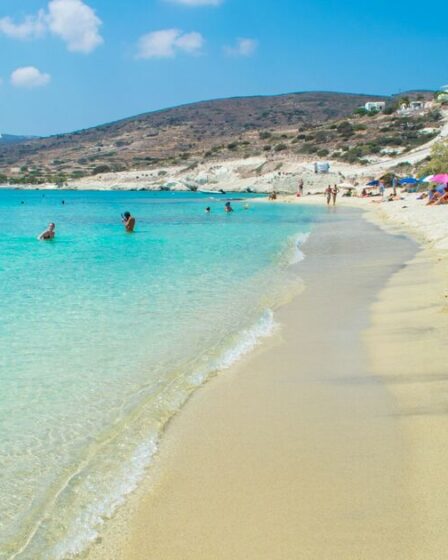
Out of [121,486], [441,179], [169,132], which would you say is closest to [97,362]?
[121,486]

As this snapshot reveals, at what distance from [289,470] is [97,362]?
3.79 m

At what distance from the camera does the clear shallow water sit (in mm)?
4301

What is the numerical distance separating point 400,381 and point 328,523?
289 centimetres

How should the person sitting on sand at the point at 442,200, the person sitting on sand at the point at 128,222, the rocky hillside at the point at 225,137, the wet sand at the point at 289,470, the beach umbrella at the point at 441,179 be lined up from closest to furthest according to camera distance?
1. the wet sand at the point at 289,470
2. the person sitting on sand at the point at 128,222
3. the person sitting on sand at the point at 442,200
4. the beach umbrella at the point at 441,179
5. the rocky hillside at the point at 225,137

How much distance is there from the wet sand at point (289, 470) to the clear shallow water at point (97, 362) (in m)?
0.31

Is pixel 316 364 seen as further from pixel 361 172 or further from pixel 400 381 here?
pixel 361 172

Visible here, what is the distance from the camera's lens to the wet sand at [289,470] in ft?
11.8

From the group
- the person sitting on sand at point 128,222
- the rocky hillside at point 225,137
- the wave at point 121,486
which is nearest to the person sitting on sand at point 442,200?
the person sitting on sand at point 128,222

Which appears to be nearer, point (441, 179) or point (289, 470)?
point (289, 470)

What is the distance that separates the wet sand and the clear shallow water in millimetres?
313

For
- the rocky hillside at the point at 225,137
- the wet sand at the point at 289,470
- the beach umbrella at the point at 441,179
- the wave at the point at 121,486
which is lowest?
the wave at the point at 121,486

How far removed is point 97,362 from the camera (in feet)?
25.2

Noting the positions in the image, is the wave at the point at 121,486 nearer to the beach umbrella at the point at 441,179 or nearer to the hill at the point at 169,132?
the beach umbrella at the point at 441,179

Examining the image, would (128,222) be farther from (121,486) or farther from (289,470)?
(289,470)
